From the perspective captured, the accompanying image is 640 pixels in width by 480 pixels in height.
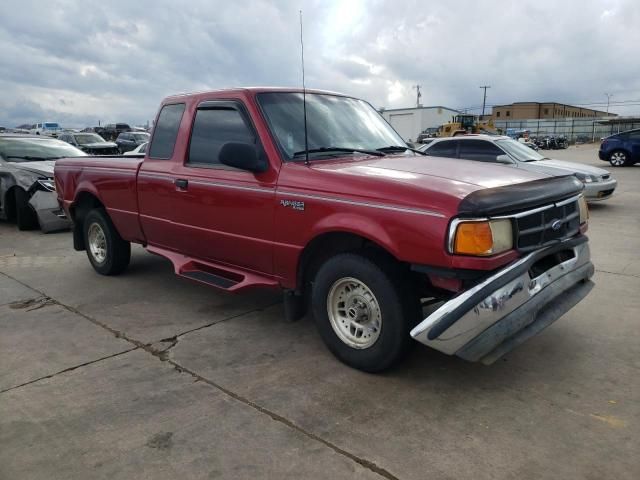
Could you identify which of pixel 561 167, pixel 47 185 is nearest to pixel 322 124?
pixel 47 185

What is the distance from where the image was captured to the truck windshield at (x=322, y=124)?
4.02m

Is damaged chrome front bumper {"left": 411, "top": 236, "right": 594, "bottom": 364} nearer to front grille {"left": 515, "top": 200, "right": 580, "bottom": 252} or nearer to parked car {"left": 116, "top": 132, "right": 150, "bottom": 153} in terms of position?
front grille {"left": 515, "top": 200, "right": 580, "bottom": 252}

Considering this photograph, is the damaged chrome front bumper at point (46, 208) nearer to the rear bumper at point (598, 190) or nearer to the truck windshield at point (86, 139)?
the rear bumper at point (598, 190)

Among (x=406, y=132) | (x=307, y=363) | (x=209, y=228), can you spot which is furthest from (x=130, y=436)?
(x=406, y=132)

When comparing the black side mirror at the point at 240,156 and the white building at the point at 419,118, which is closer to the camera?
the black side mirror at the point at 240,156

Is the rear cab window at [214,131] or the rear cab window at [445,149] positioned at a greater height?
the rear cab window at [214,131]

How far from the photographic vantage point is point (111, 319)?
4.68 metres

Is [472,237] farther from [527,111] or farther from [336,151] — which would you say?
[527,111]

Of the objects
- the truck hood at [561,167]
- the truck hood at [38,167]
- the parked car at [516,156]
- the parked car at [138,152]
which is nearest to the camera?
the parked car at [138,152]

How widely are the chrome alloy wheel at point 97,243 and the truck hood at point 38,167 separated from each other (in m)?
3.23

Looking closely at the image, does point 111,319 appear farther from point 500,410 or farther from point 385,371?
point 500,410

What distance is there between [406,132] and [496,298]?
178 ft

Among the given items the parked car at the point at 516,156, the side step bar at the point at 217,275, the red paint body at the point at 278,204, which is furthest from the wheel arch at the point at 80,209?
the parked car at the point at 516,156

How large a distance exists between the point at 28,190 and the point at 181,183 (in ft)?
18.6
